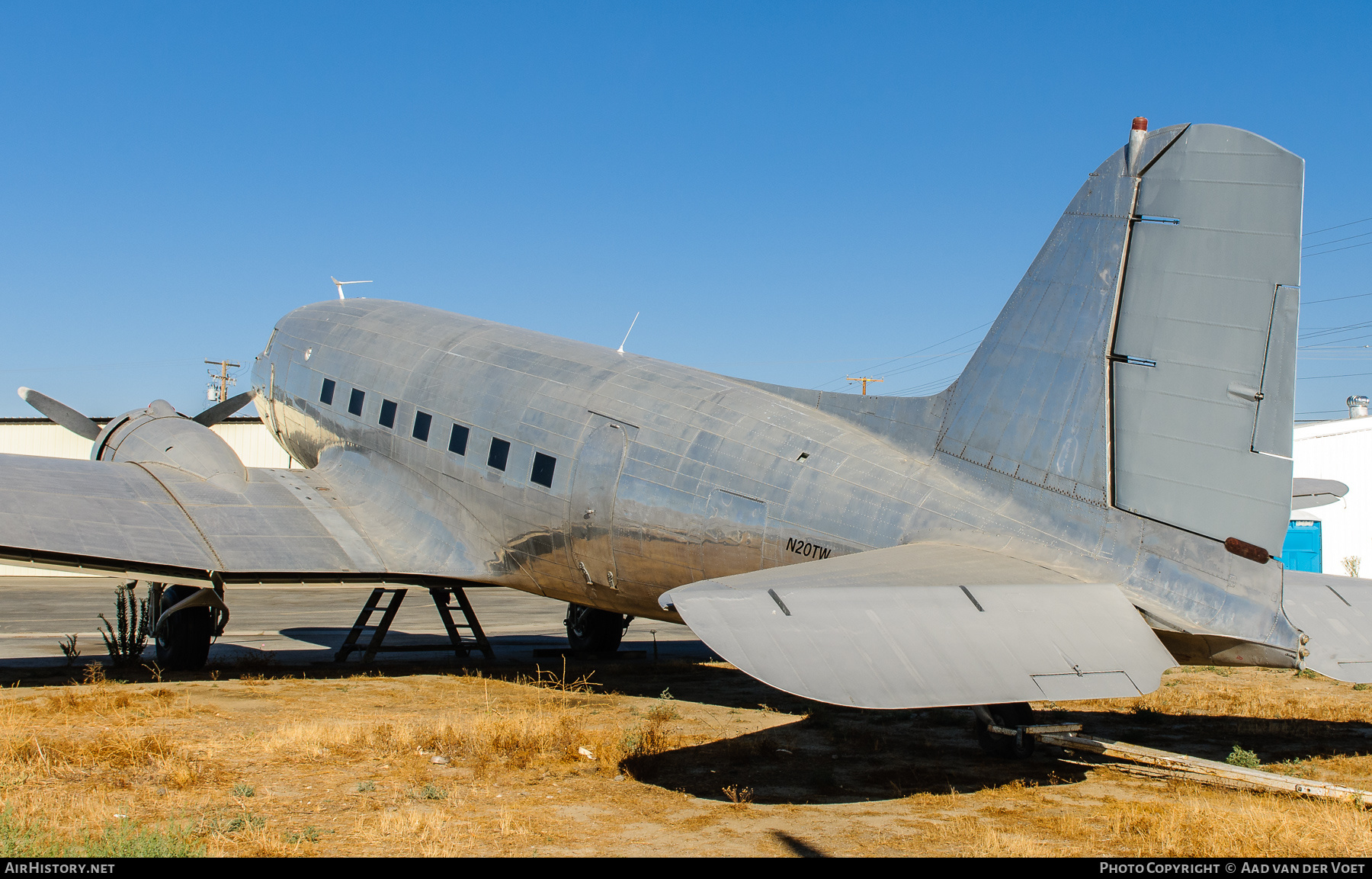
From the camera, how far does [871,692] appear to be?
575cm

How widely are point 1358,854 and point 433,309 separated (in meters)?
14.2

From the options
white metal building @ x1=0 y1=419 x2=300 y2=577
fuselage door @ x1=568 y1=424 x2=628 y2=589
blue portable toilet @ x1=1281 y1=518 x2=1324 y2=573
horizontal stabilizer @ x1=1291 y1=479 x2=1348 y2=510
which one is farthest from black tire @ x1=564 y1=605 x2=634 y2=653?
white metal building @ x1=0 y1=419 x2=300 y2=577

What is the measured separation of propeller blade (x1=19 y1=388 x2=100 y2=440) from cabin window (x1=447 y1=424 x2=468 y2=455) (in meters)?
7.59

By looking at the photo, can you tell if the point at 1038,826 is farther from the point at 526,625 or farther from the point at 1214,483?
the point at 526,625

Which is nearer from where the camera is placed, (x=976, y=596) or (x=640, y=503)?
(x=976, y=596)

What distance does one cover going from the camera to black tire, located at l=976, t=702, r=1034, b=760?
29.6 ft

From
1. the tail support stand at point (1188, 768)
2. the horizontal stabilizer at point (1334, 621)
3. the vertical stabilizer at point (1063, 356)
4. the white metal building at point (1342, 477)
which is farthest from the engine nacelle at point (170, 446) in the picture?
the white metal building at point (1342, 477)

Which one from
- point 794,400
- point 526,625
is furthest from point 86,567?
point 526,625

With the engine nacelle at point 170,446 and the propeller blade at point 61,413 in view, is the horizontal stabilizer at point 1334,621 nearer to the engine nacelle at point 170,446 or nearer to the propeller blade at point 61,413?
the engine nacelle at point 170,446

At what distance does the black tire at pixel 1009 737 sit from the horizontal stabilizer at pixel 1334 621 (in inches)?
91.5

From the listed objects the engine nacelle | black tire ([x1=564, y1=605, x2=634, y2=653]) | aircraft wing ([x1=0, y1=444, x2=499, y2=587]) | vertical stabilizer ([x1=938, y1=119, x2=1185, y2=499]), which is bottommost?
black tire ([x1=564, y1=605, x2=634, y2=653])

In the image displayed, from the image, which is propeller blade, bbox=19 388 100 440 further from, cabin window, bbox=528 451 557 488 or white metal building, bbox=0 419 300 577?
white metal building, bbox=0 419 300 577

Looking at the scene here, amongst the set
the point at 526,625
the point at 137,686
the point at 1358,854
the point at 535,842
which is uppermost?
the point at 1358,854

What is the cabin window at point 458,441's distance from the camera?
534 inches
